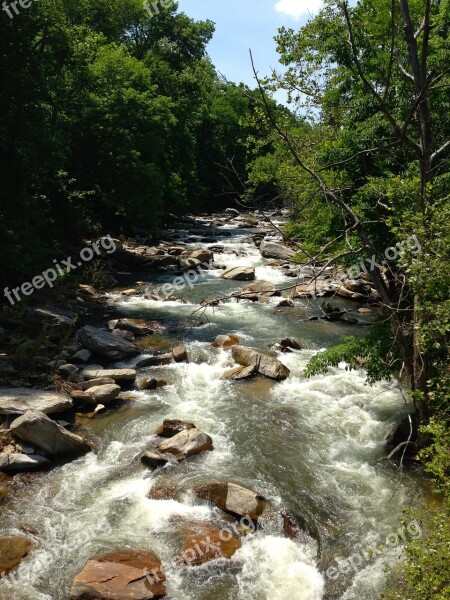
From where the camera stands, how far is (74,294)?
17.3 m

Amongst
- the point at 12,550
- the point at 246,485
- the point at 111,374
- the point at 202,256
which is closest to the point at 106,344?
the point at 111,374

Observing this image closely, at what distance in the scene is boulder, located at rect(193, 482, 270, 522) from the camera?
7.07 meters

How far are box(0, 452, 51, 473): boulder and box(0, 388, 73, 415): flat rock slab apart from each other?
1099 mm

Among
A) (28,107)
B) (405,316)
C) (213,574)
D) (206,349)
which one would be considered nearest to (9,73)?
(28,107)

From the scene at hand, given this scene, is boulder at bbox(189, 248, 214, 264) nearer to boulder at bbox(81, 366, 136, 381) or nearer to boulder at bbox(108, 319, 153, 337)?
boulder at bbox(108, 319, 153, 337)

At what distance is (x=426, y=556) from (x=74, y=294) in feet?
49.6

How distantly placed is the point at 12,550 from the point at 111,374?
507 centimetres

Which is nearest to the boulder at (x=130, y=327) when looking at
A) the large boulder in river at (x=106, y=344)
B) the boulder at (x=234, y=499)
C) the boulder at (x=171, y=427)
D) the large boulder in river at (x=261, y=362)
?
the large boulder in river at (x=106, y=344)

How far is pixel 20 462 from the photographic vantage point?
7875mm

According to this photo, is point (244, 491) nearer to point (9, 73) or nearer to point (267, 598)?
point (267, 598)

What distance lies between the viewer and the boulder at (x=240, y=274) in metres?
21.2

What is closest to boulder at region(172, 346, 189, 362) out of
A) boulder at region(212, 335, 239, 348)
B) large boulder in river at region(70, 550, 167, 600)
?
boulder at region(212, 335, 239, 348)

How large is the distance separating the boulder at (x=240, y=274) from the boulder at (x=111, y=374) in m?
10.5

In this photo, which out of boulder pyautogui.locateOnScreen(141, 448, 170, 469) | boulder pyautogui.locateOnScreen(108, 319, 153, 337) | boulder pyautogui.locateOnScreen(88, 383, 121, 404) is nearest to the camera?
boulder pyautogui.locateOnScreen(141, 448, 170, 469)
